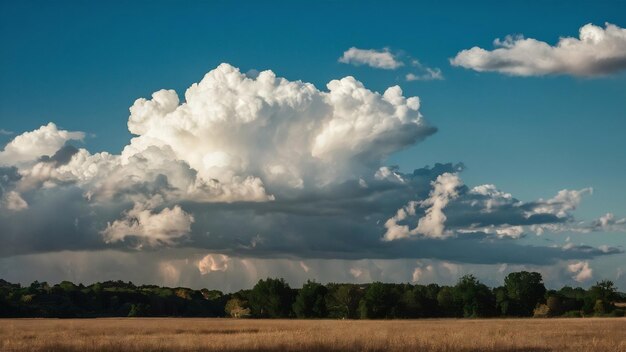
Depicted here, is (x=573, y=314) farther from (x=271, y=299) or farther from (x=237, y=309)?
(x=237, y=309)

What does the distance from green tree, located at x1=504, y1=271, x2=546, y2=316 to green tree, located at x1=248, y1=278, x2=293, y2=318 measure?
53.9 m

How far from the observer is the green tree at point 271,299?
173750 mm

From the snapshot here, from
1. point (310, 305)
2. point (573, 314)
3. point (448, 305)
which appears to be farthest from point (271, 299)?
point (573, 314)

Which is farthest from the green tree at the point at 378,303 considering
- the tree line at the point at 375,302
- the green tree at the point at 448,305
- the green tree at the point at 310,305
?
the green tree at the point at 448,305

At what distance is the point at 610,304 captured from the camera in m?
162

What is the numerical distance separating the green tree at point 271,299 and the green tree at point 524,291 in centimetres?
5392

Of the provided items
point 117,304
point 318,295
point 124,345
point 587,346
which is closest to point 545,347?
point 587,346

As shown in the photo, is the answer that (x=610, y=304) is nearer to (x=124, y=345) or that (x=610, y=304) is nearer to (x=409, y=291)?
(x=409, y=291)

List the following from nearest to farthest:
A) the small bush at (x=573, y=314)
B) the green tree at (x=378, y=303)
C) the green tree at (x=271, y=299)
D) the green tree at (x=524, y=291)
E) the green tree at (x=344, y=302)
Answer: the small bush at (x=573, y=314)
the green tree at (x=378, y=303)
the green tree at (x=344, y=302)
the green tree at (x=271, y=299)
the green tree at (x=524, y=291)

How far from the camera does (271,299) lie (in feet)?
572

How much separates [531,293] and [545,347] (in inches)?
5483

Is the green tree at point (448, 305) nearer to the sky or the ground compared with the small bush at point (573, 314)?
nearer to the sky

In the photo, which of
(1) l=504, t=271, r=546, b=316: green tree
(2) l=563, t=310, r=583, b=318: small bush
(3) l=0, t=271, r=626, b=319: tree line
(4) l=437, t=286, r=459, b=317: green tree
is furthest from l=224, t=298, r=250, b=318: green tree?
(2) l=563, t=310, r=583, b=318: small bush

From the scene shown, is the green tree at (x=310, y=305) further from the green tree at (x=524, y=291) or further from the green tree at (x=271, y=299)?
the green tree at (x=524, y=291)
